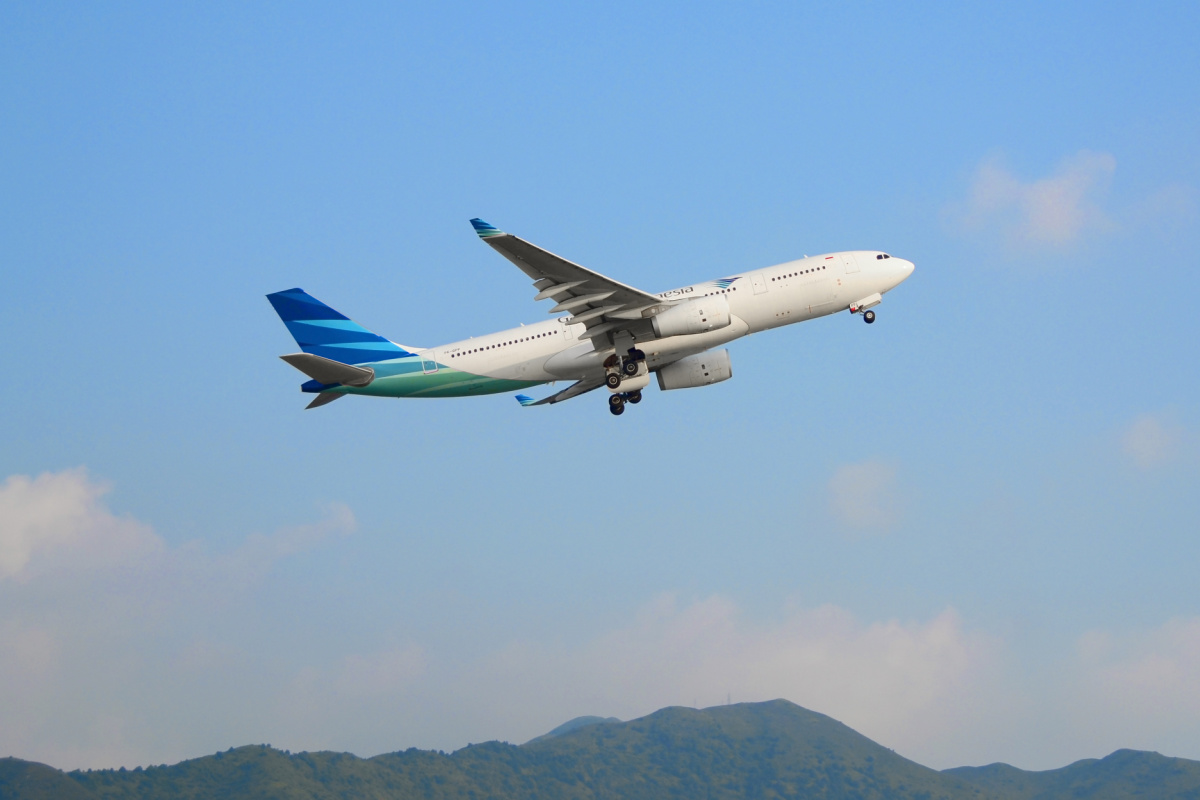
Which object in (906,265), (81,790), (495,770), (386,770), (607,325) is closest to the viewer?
(607,325)

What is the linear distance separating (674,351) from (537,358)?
6240 millimetres

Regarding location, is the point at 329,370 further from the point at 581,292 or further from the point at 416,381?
the point at 581,292

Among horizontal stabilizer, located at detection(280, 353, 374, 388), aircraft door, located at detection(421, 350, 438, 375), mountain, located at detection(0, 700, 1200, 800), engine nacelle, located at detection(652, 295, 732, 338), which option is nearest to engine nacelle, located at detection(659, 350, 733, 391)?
engine nacelle, located at detection(652, 295, 732, 338)

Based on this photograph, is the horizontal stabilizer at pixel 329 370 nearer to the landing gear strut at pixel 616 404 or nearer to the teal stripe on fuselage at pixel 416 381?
the teal stripe on fuselage at pixel 416 381

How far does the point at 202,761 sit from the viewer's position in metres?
161

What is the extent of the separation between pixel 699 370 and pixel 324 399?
17.6 m

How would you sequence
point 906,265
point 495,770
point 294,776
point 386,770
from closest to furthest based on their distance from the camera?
point 906,265 < point 294,776 < point 386,770 < point 495,770

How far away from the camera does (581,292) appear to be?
162ft

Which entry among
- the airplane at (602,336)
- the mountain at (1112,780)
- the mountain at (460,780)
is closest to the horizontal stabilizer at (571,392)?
the airplane at (602,336)

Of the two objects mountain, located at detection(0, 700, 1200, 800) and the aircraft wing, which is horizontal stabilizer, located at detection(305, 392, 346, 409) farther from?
mountain, located at detection(0, 700, 1200, 800)

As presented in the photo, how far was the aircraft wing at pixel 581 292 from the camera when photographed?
1788 inches

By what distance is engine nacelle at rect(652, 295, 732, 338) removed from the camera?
50594 millimetres

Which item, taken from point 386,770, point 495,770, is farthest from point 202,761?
point 495,770

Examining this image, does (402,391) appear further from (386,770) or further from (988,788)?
(988,788)
